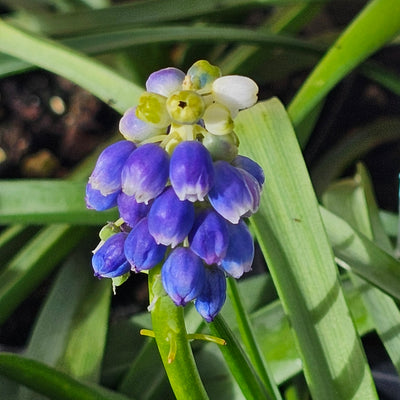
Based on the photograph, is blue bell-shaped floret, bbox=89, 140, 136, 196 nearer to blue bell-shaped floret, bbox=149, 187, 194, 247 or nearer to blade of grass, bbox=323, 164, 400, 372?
blue bell-shaped floret, bbox=149, 187, 194, 247

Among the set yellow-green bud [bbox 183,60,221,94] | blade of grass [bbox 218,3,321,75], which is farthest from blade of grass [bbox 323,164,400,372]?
yellow-green bud [bbox 183,60,221,94]

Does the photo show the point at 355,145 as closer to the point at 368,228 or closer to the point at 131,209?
the point at 368,228

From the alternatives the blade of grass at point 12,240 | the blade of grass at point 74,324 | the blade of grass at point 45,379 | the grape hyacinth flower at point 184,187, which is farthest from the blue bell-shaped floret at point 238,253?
the blade of grass at point 12,240

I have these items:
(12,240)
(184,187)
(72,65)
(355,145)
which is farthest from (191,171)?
(355,145)

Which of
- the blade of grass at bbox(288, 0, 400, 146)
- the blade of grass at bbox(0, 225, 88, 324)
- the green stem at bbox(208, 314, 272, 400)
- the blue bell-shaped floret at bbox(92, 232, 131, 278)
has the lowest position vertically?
the green stem at bbox(208, 314, 272, 400)

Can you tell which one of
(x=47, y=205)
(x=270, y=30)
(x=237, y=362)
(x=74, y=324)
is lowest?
(x=237, y=362)

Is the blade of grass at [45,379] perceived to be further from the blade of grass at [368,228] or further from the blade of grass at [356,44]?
the blade of grass at [356,44]
